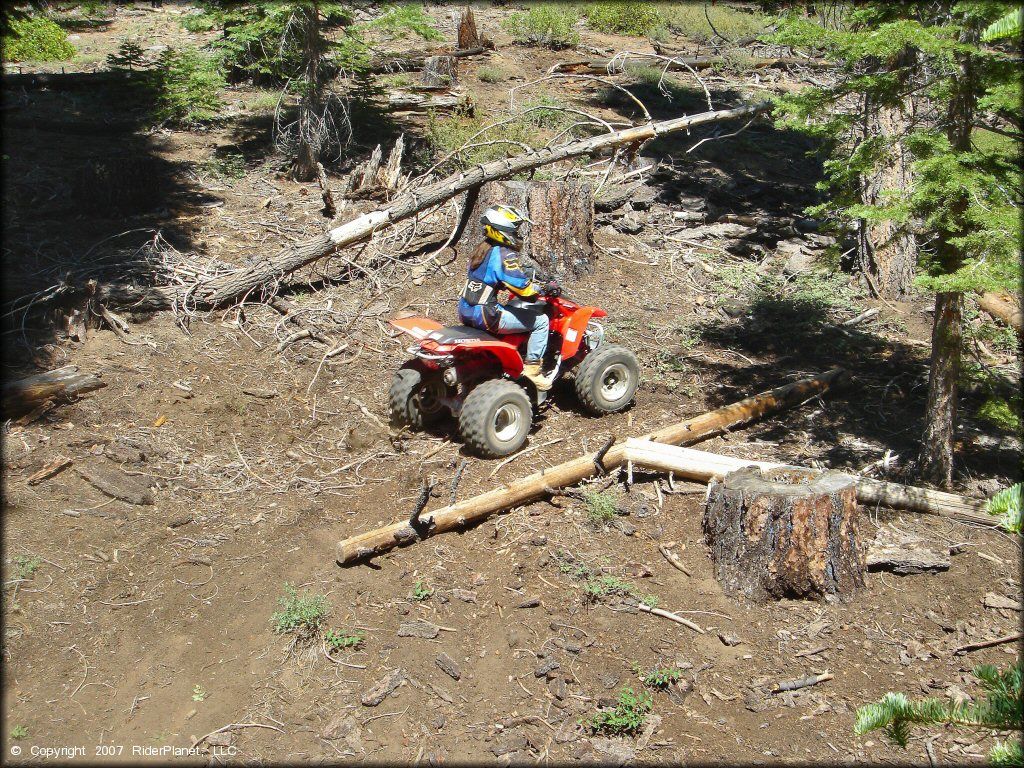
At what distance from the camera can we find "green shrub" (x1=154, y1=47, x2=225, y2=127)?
13141mm

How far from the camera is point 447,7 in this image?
76.6 feet

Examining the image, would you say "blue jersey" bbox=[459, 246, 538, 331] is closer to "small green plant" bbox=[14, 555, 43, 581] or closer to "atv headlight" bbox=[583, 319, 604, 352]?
"atv headlight" bbox=[583, 319, 604, 352]

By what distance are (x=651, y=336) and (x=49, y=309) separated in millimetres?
6477

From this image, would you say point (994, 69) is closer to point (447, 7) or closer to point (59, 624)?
point (59, 624)

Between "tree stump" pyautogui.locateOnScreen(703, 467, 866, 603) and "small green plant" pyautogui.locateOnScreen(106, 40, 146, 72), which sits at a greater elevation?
"small green plant" pyautogui.locateOnScreen(106, 40, 146, 72)

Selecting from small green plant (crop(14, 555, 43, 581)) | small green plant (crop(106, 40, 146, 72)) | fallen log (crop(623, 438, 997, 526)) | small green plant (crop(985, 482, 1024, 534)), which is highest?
small green plant (crop(106, 40, 146, 72))

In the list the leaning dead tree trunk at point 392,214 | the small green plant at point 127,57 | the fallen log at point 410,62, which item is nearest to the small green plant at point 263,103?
the small green plant at point 127,57

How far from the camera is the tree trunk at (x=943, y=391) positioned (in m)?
6.18

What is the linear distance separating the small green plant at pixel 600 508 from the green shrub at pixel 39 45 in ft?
48.6

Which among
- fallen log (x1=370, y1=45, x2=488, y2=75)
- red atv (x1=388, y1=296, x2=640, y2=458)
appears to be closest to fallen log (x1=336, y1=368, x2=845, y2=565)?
red atv (x1=388, y1=296, x2=640, y2=458)

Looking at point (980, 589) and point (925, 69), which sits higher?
point (925, 69)

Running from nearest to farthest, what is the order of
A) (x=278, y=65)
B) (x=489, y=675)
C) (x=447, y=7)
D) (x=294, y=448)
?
1. (x=489, y=675)
2. (x=294, y=448)
3. (x=278, y=65)
4. (x=447, y=7)

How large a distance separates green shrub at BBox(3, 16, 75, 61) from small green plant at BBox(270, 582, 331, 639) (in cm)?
1458

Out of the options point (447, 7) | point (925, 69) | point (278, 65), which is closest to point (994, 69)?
point (925, 69)
